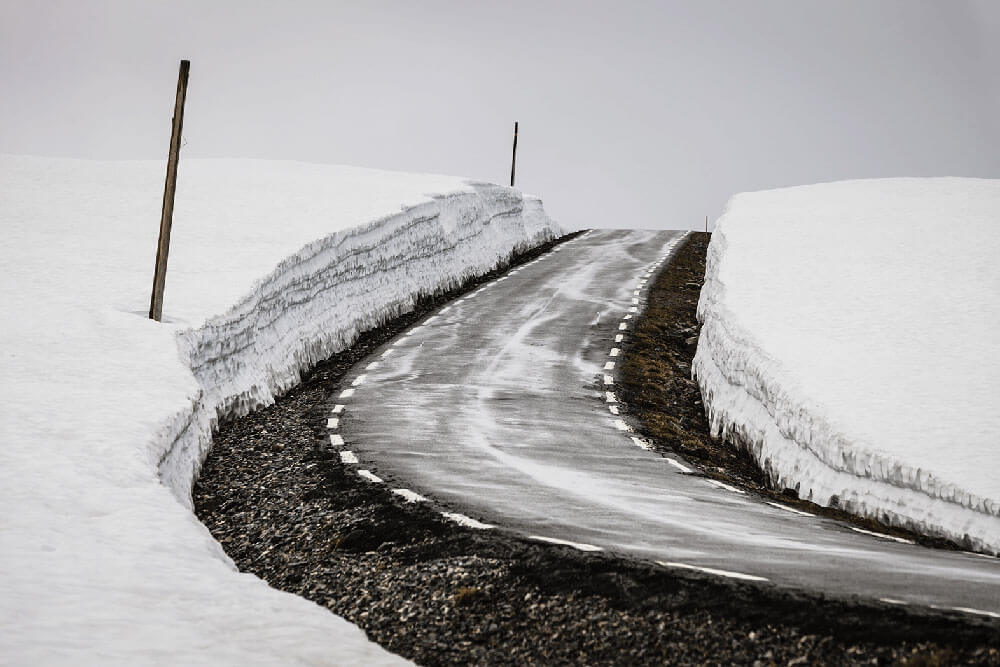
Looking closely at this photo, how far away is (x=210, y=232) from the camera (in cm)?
2864

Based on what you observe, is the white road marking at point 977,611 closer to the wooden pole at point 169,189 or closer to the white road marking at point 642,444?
the white road marking at point 642,444

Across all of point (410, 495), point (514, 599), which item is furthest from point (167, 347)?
point (514, 599)

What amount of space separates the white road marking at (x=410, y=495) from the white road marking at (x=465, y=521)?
2.37 ft

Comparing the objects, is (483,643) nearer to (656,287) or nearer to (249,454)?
(249,454)

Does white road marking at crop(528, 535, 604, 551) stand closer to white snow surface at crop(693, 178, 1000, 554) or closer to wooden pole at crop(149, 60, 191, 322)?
white snow surface at crop(693, 178, 1000, 554)

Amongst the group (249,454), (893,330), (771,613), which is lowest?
(249,454)

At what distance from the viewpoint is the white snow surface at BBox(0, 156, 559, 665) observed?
744 cm

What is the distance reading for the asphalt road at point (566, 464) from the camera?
8.00 metres

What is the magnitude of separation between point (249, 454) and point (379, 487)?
395 centimetres

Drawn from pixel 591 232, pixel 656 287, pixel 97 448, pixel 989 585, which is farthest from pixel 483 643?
pixel 591 232

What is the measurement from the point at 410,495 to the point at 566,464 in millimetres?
2790

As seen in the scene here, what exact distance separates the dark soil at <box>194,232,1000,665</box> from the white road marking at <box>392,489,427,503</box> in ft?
0.49

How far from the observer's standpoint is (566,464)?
43.0ft

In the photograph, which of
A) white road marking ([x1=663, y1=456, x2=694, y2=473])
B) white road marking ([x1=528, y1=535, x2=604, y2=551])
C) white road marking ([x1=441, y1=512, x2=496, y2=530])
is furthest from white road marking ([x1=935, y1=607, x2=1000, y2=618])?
white road marking ([x1=663, y1=456, x2=694, y2=473])
